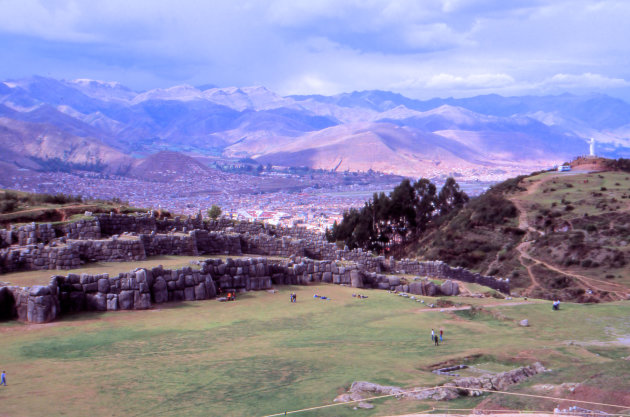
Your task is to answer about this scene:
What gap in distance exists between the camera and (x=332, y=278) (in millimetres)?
24531

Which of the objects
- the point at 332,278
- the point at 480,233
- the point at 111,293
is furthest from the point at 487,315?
the point at 480,233

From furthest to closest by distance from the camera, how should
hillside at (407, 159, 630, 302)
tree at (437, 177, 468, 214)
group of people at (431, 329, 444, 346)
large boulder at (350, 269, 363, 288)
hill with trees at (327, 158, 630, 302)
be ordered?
tree at (437, 177, 468, 214)
hill with trees at (327, 158, 630, 302)
hillside at (407, 159, 630, 302)
large boulder at (350, 269, 363, 288)
group of people at (431, 329, 444, 346)

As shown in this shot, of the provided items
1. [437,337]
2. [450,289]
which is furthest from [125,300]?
[450,289]

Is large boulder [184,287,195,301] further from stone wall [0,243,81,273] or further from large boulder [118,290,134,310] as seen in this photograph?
stone wall [0,243,81,273]

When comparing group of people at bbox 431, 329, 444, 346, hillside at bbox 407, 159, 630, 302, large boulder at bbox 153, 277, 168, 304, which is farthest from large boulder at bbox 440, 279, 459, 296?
large boulder at bbox 153, 277, 168, 304

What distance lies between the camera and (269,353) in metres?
13.8

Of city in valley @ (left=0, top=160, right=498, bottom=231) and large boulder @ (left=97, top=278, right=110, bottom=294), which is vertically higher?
city in valley @ (left=0, top=160, right=498, bottom=231)

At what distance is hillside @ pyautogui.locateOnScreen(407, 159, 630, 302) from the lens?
3528 centimetres

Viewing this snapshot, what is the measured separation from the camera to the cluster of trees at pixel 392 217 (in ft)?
164

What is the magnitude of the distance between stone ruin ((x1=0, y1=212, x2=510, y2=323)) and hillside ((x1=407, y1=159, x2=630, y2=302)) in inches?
247

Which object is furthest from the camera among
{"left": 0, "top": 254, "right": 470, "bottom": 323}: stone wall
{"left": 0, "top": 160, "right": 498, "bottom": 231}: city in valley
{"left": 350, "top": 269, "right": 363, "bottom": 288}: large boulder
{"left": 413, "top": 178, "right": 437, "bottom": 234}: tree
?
{"left": 0, "top": 160, "right": 498, "bottom": 231}: city in valley

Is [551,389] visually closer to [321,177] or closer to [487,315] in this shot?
[487,315]

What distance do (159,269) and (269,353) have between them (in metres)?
6.27

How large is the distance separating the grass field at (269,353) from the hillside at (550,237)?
15.9 meters
